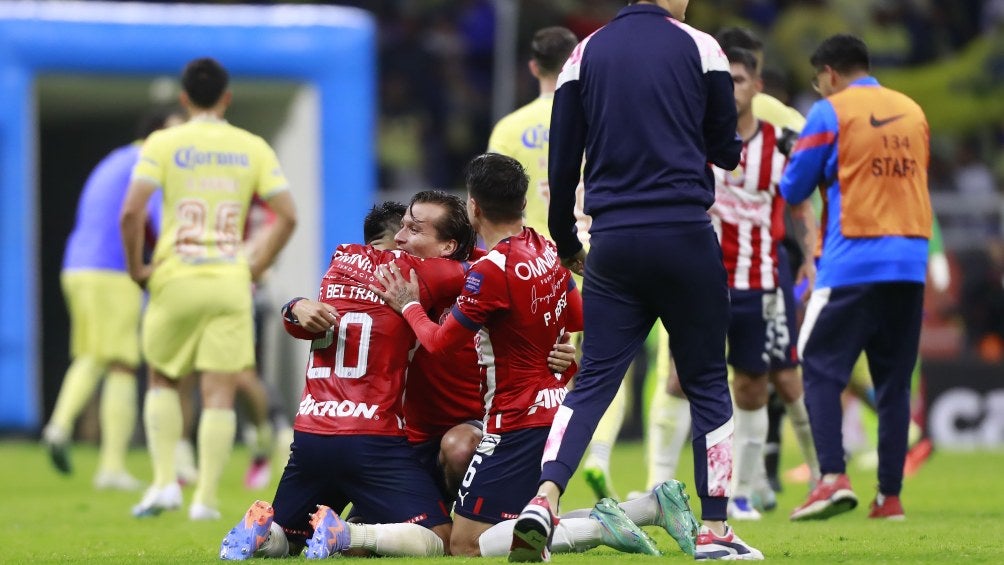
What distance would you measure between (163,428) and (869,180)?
12.5 feet

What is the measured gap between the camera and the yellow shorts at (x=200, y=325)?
28.0 feet

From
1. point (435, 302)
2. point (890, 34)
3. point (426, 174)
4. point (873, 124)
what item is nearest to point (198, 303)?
point (435, 302)

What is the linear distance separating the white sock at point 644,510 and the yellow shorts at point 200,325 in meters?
3.12

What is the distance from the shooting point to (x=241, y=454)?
1465 centimetres

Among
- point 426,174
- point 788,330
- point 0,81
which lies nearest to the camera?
point 788,330

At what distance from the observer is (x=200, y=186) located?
28.0 feet

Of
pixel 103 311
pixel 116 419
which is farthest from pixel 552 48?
pixel 103 311

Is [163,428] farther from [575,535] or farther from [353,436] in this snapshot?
[575,535]

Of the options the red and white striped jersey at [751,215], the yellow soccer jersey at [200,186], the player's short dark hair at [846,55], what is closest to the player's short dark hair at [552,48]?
the red and white striped jersey at [751,215]

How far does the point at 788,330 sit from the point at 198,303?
2954 mm

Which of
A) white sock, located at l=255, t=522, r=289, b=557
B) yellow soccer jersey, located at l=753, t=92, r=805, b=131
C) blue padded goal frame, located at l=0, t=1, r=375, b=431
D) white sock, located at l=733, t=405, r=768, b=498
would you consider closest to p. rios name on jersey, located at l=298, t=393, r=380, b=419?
white sock, located at l=255, t=522, r=289, b=557

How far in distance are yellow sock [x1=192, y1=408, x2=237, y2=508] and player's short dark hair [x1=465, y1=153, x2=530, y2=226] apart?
3.05 meters

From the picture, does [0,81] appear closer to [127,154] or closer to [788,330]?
[127,154]

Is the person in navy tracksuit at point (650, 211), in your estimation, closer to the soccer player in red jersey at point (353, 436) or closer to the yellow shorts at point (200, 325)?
the soccer player in red jersey at point (353, 436)
